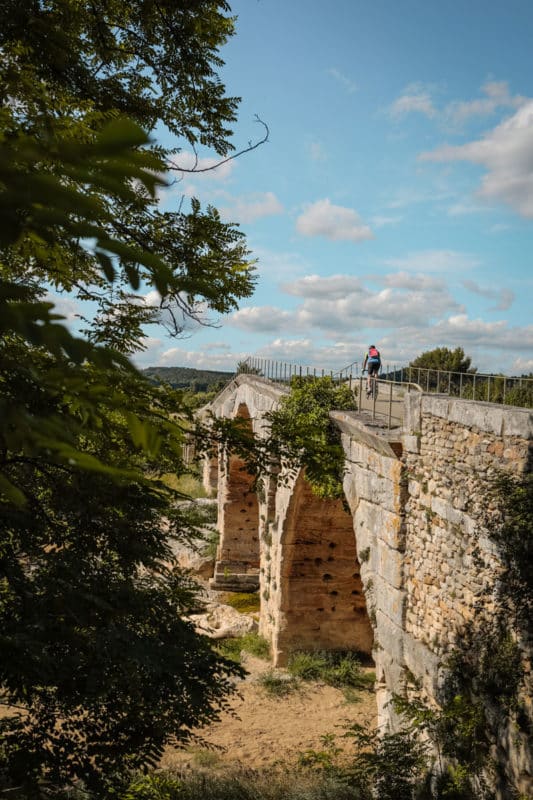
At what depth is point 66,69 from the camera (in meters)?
4.33

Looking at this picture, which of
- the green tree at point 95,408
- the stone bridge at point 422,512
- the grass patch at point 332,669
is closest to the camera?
the green tree at point 95,408

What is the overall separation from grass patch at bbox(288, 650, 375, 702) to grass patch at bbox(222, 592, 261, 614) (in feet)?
14.1

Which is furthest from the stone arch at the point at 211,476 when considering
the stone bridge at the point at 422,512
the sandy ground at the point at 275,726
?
the stone bridge at the point at 422,512

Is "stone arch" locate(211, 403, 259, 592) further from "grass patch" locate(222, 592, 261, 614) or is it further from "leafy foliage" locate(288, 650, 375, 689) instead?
"leafy foliage" locate(288, 650, 375, 689)

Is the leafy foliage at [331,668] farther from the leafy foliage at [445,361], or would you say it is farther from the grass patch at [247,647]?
the leafy foliage at [445,361]

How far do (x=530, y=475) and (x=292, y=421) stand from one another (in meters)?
2.14

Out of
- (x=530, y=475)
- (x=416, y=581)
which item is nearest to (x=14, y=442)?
(x=530, y=475)

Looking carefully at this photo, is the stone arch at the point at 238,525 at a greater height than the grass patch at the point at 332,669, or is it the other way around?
the stone arch at the point at 238,525

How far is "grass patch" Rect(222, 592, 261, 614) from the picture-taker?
17688 millimetres

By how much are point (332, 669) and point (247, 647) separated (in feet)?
7.39

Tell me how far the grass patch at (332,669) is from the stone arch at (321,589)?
0.26 m

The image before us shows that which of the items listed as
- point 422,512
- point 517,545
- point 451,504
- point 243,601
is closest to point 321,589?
point 243,601

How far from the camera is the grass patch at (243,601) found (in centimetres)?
1769

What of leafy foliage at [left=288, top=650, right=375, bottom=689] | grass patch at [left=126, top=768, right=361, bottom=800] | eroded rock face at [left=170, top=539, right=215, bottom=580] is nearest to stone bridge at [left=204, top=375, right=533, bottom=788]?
grass patch at [left=126, top=768, right=361, bottom=800]
